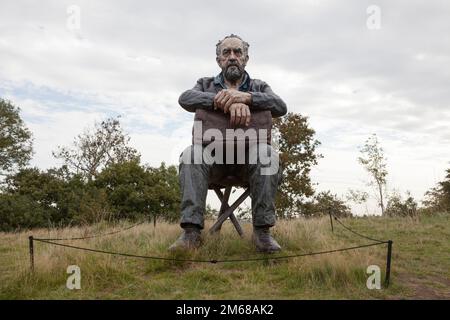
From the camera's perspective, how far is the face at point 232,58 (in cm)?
480

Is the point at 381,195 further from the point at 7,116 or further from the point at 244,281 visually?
the point at 7,116

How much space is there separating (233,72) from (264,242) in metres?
1.86

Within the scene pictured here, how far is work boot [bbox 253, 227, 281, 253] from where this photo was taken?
13.6ft

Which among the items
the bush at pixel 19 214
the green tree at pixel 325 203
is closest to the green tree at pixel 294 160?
the green tree at pixel 325 203

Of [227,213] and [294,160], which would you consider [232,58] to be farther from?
[294,160]

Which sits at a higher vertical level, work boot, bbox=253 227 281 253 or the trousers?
the trousers

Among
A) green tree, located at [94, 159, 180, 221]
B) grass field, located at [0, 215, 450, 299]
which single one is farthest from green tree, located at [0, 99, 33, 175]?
grass field, located at [0, 215, 450, 299]

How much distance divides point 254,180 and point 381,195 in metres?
16.6

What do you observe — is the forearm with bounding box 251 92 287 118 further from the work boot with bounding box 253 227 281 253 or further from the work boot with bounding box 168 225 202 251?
the work boot with bounding box 168 225 202 251

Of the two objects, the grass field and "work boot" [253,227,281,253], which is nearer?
the grass field

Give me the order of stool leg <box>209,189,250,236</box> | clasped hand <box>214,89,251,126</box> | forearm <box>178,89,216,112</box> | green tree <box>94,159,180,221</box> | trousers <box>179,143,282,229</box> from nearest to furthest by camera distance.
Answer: trousers <box>179,143,282,229</box> < clasped hand <box>214,89,251,126</box> < forearm <box>178,89,216,112</box> < stool leg <box>209,189,250,236</box> < green tree <box>94,159,180,221</box>

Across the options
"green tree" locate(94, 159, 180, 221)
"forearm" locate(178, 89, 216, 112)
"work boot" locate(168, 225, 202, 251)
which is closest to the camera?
"work boot" locate(168, 225, 202, 251)

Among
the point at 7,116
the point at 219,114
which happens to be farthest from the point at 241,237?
the point at 7,116
